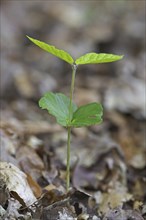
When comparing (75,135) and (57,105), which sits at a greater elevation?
(57,105)

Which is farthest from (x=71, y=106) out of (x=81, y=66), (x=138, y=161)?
(x=81, y=66)

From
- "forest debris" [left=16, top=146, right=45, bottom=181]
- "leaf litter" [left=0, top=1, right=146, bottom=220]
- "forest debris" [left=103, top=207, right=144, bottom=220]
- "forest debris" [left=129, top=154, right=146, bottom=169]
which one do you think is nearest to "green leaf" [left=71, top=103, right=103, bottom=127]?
"leaf litter" [left=0, top=1, right=146, bottom=220]

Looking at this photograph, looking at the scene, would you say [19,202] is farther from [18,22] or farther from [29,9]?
[29,9]

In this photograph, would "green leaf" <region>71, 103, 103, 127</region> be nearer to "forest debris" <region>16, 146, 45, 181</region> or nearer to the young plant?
the young plant

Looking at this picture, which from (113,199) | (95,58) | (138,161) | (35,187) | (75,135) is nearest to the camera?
(95,58)

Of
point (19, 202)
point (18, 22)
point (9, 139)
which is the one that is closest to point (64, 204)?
point (19, 202)

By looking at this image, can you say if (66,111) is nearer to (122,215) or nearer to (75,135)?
(122,215)
